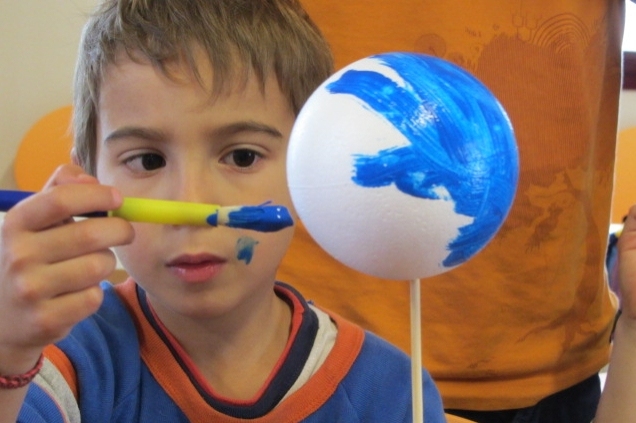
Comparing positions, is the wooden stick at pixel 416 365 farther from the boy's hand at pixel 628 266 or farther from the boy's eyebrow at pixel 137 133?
the boy's hand at pixel 628 266

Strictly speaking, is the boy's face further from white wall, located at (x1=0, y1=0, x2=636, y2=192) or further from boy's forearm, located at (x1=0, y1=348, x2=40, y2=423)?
white wall, located at (x1=0, y1=0, x2=636, y2=192)

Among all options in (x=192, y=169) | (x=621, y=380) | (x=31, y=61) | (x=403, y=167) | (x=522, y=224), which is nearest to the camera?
(x=403, y=167)

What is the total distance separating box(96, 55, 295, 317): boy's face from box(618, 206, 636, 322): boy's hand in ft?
1.38

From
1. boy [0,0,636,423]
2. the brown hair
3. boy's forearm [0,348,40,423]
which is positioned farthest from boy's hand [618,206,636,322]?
boy's forearm [0,348,40,423]

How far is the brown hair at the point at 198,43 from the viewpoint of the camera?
0.64 meters

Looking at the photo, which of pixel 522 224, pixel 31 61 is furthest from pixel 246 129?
pixel 31 61

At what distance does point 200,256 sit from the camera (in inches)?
23.0

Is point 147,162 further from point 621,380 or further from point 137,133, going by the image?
point 621,380

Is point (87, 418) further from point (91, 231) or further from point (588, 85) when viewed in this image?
point (588, 85)

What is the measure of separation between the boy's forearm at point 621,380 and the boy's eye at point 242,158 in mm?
487

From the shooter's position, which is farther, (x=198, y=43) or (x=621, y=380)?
(x=621, y=380)

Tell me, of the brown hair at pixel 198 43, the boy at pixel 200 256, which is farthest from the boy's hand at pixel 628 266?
the brown hair at pixel 198 43

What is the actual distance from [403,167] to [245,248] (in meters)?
0.26

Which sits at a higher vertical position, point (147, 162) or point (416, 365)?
point (147, 162)
